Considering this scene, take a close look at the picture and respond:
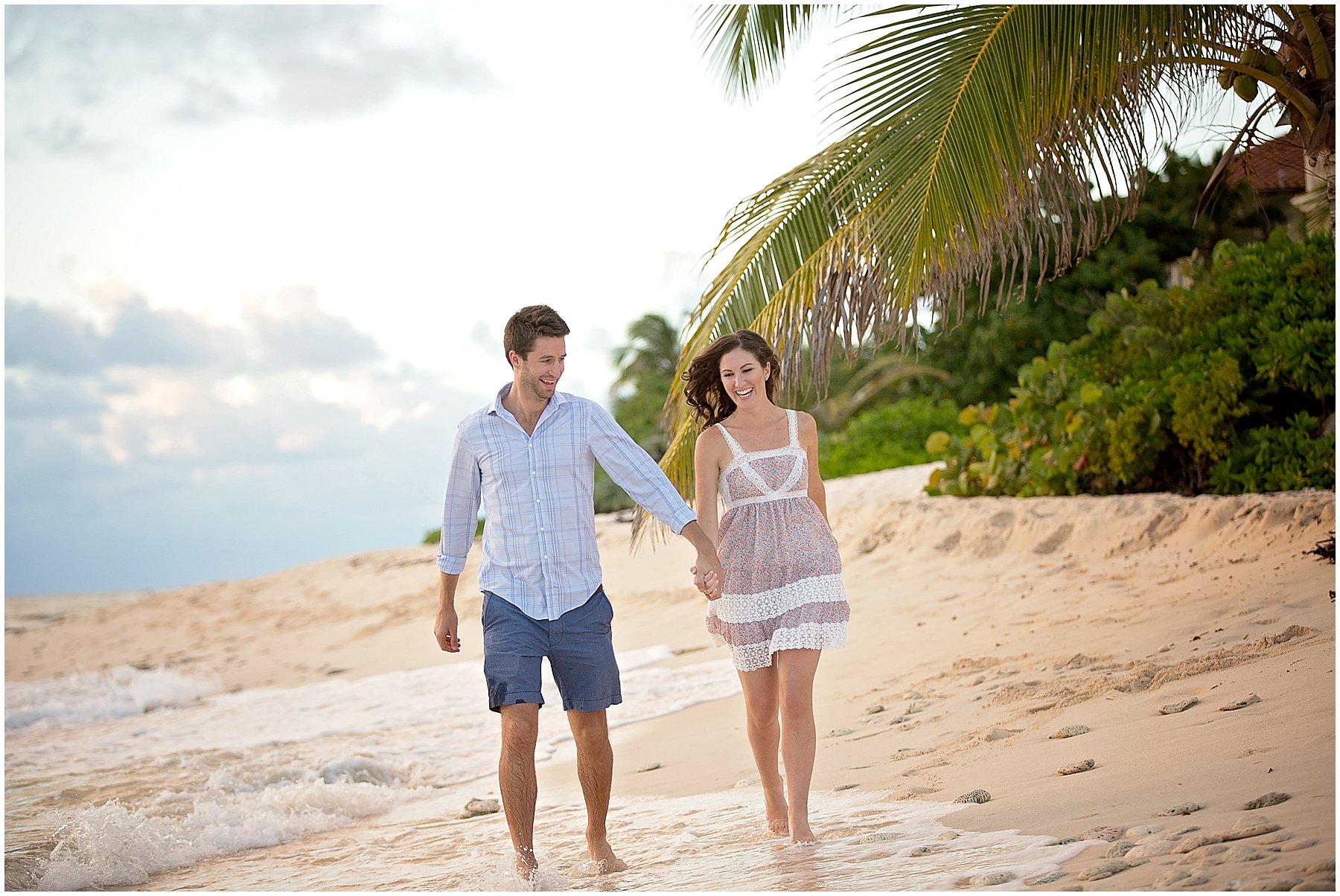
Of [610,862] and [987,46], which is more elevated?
[987,46]

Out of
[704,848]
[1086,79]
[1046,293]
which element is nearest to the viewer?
[704,848]

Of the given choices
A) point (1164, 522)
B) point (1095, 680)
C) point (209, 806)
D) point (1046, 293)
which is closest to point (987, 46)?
point (1095, 680)

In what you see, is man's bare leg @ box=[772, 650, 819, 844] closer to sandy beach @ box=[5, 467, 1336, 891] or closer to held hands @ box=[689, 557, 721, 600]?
held hands @ box=[689, 557, 721, 600]

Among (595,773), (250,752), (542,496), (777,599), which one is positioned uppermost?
(542,496)

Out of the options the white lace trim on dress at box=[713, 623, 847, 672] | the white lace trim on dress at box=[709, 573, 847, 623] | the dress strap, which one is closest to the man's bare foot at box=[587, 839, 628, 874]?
the white lace trim on dress at box=[713, 623, 847, 672]

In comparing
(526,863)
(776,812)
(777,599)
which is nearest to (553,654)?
(526,863)

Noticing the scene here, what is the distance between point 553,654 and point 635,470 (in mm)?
693

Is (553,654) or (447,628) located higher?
(447,628)

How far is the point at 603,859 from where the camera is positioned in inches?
153

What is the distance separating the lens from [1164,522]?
27.4 ft

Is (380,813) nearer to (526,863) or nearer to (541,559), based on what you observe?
(526,863)

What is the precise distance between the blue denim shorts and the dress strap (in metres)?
0.70

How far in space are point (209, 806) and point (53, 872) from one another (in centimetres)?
95

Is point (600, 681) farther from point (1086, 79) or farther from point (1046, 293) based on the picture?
point (1046, 293)
